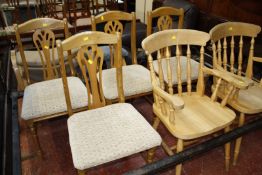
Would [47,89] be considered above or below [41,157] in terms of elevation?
above

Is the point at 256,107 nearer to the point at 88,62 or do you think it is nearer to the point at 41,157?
the point at 88,62

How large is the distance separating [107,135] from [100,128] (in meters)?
0.07

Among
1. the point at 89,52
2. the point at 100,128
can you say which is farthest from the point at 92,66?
the point at 100,128

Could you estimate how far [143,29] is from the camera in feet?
10.9

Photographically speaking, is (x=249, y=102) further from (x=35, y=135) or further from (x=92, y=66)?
(x=35, y=135)

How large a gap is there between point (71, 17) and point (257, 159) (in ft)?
11.8

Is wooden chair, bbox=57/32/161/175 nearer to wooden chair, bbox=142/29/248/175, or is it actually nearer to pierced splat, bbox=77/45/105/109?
pierced splat, bbox=77/45/105/109

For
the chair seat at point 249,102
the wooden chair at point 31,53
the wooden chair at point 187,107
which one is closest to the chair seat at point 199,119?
the wooden chair at point 187,107

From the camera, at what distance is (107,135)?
1220mm

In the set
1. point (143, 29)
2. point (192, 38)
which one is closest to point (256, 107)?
point (192, 38)

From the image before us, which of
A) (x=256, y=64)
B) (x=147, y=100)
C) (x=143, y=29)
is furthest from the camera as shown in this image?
(x=143, y=29)

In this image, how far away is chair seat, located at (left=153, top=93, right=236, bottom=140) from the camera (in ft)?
4.22

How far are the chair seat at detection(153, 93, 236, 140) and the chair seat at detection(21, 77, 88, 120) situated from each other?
54 centimetres

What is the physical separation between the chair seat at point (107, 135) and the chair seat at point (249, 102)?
65 cm
